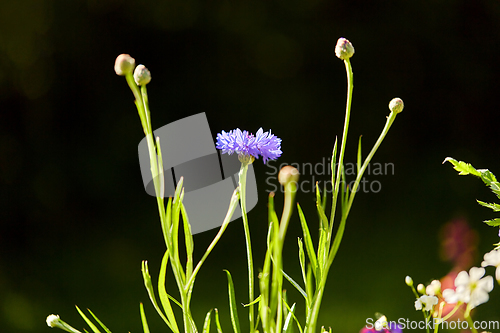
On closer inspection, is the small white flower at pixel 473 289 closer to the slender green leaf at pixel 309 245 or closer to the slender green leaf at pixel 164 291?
the slender green leaf at pixel 309 245

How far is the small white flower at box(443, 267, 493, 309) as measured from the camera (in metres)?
0.35

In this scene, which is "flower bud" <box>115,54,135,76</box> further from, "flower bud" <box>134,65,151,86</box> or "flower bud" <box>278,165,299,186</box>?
"flower bud" <box>278,165,299,186</box>

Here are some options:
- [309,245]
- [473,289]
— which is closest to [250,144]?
[309,245]

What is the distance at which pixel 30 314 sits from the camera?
126 cm

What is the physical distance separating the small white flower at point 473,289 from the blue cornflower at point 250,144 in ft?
0.73

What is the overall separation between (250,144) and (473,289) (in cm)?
25

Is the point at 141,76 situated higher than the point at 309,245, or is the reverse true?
the point at 141,76

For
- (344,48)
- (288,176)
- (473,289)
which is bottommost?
(473,289)

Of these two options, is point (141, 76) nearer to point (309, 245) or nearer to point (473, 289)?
point (309, 245)

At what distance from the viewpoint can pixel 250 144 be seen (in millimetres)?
478

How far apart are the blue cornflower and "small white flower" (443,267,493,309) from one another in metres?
0.22

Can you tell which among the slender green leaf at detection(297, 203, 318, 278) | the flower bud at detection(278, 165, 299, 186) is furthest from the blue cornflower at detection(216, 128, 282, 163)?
the flower bud at detection(278, 165, 299, 186)

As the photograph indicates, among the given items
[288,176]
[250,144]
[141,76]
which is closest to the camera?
[288,176]

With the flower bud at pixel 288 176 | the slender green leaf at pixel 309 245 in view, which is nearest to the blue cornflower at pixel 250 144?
the slender green leaf at pixel 309 245
